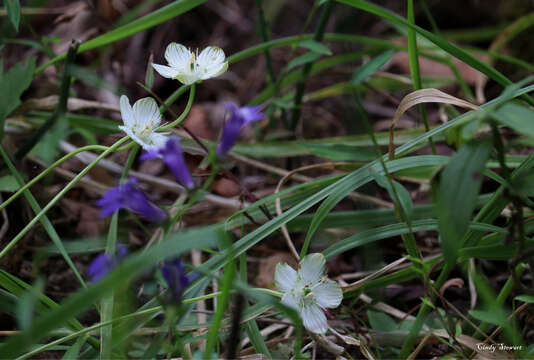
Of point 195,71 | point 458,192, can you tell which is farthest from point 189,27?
point 458,192

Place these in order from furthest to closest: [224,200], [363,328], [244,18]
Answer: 1. [244,18]
2. [224,200]
3. [363,328]

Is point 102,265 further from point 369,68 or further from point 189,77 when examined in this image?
point 369,68

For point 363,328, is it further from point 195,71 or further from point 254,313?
point 195,71

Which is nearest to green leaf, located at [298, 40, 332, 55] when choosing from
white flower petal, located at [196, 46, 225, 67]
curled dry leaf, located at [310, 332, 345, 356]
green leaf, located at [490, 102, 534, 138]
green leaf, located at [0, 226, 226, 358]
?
white flower petal, located at [196, 46, 225, 67]

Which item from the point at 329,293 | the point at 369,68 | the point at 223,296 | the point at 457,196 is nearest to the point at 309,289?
the point at 329,293

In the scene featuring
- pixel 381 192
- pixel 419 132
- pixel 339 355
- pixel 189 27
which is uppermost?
pixel 189 27

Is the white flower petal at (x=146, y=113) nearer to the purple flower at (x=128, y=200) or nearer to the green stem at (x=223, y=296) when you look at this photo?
the purple flower at (x=128, y=200)
